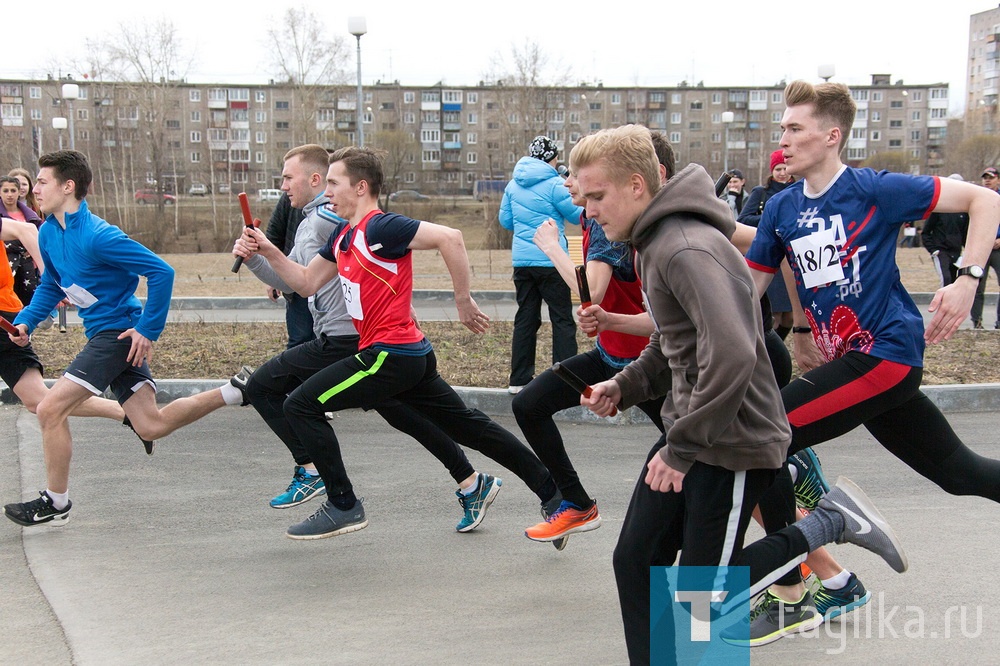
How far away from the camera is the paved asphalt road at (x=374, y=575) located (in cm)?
351

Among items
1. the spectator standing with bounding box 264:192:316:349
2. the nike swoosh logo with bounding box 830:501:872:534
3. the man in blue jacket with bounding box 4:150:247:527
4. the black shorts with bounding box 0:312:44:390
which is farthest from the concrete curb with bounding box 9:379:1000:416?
the nike swoosh logo with bounding box 830:501:872:534

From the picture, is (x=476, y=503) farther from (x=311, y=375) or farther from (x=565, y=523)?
(x=311, y=375)

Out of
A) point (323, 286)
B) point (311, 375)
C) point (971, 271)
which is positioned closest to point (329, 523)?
point (311, 375)

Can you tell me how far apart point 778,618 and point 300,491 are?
2703mm

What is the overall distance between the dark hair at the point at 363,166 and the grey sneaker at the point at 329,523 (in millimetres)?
1564

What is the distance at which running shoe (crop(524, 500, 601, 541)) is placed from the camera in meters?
A: 4.42

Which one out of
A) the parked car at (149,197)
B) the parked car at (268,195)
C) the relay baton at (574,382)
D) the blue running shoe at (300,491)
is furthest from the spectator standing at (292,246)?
the parked car at (268,195)

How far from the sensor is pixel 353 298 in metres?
4.65

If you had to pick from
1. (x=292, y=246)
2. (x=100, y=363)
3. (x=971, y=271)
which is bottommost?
(x=100, y=363)

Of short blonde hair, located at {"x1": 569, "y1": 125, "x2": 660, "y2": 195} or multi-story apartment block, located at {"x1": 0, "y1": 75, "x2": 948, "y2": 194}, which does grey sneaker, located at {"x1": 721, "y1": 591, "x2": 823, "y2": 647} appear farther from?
multi-story apartment block, located at {"x1": 0, "y1": 75, "x2": 948, "y2": 194}

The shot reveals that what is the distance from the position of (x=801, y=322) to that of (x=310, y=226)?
3093 mm

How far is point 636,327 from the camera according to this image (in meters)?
3.99

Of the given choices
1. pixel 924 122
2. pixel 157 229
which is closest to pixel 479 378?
pixel 157 229

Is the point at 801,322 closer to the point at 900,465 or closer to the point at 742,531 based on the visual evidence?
the point at 742,531
